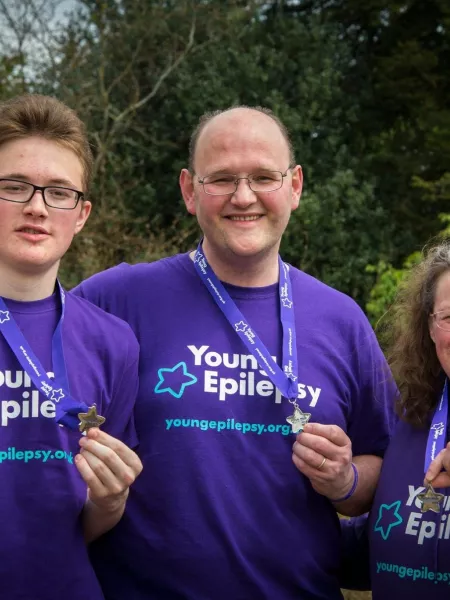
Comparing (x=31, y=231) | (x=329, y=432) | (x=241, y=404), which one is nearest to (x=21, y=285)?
(x=31, y=231)

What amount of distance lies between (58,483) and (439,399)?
1.45 metres

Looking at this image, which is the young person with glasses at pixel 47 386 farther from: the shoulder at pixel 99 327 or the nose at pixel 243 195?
the nose at pixel 243 195

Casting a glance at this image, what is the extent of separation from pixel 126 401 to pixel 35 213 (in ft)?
2.52

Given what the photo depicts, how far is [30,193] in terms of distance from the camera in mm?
2992

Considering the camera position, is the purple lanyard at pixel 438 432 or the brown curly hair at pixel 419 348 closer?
the purple lanyard at pixel 438 432

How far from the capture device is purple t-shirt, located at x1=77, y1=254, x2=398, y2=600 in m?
3.34

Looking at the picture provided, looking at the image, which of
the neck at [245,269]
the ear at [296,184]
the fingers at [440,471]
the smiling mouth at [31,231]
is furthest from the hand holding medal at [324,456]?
the smiling mouth at [31,231]

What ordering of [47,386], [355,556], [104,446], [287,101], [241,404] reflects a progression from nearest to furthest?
[104,446] → [47,386] → [241,404] → [355,556] → [287,101]

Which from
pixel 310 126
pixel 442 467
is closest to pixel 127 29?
pixel 310 126

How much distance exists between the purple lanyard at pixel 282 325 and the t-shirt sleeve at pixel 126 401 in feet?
1.36

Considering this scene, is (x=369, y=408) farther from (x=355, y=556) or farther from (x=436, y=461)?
(x=436, y=461)

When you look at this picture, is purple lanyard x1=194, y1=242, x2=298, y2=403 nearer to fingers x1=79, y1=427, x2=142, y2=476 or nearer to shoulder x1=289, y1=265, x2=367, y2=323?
shoulder x1=289, y1=265, x2=367, y2=323

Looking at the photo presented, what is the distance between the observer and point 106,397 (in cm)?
314

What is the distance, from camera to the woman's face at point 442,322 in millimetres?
3330
